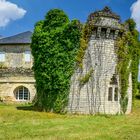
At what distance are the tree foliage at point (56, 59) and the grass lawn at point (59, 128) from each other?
93.7 inches

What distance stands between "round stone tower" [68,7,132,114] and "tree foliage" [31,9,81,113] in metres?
0.65

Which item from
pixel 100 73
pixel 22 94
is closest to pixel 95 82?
pixel 100 73

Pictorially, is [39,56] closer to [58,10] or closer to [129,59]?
[58,10]

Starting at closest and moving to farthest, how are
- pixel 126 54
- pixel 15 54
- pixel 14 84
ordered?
pixel 126 54, pixel 14 84, pixel 15 54

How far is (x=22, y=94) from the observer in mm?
37188

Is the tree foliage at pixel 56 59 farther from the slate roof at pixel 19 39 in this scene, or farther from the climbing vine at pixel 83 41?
the slate roof at pixel 19 39

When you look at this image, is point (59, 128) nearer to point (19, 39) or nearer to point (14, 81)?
point (14, 81)

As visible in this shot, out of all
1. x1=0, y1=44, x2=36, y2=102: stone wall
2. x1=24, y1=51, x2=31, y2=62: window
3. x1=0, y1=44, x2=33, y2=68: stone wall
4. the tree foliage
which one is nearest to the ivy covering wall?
the tree foliage

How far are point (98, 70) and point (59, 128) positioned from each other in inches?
308

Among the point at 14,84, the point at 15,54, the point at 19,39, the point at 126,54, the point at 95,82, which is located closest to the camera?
the point at 95,82

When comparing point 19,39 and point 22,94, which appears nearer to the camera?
point 22,94

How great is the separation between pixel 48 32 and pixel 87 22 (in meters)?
2.68

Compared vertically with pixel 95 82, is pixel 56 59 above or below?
above

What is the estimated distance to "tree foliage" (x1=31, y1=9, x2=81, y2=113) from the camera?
79.8 ft
